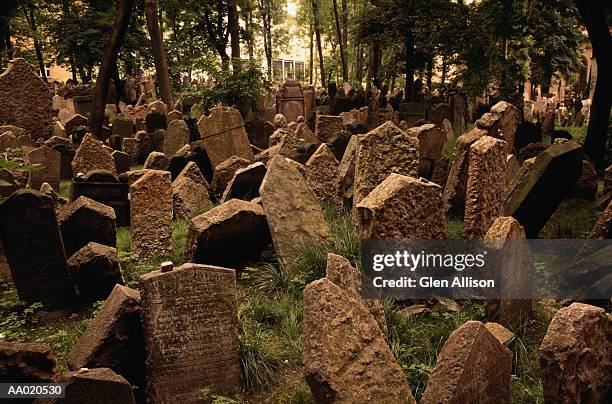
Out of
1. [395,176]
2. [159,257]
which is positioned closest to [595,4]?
[395,176]

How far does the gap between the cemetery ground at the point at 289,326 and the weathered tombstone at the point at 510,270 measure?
0.46ft

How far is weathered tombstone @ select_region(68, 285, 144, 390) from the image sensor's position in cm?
395

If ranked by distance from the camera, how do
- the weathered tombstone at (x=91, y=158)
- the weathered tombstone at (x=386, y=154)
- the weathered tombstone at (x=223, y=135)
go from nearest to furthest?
the weathered tombstone at (x=386, y=154) < the weathered tombstone at (x=91, y=158) < the weathered tombstone at (x=223, y=135)

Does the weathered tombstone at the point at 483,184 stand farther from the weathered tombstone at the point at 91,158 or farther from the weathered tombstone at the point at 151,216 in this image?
the weathered tombstone at the point at 91,158

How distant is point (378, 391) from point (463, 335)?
23.6 inches

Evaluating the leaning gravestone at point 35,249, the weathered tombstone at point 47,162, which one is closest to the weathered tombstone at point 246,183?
the leaning gravestone at point 35,249

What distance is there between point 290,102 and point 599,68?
435 inches

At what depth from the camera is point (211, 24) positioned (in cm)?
2556

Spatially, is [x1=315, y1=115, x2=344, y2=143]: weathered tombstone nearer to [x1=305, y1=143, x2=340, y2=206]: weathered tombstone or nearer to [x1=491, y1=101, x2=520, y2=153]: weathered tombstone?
[x1=491, y1=101, x2=520, y2=153]: weathered tombstone

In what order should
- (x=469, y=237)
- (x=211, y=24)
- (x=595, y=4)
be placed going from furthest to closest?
(x=211, y=24) → (x=595, y=4) → (x=469, y=237)

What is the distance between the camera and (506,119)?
391 inches

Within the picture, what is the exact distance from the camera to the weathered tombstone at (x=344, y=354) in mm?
3131

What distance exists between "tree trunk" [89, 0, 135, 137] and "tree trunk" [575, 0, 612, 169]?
9.38m

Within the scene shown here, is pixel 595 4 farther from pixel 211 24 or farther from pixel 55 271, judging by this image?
pixel 211 24
